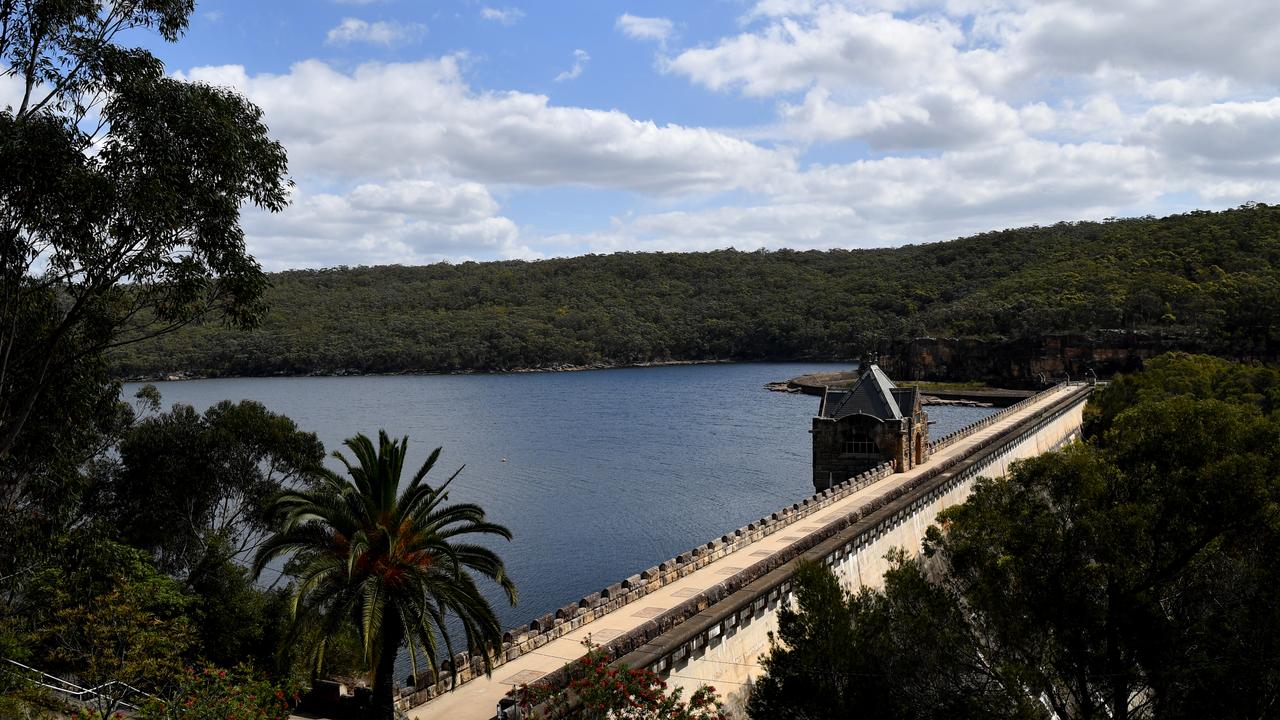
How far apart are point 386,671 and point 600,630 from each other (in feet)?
19.7

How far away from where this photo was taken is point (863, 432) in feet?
166

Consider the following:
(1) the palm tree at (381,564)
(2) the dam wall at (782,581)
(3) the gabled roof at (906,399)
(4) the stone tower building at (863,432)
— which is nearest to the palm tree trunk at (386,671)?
(1) the palm tree at (381,564)

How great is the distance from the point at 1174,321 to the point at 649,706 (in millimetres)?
143076

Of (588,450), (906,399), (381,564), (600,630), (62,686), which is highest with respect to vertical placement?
(906,399)

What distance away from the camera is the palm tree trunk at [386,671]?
1934 centimetres

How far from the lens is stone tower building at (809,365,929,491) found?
49.9 meters

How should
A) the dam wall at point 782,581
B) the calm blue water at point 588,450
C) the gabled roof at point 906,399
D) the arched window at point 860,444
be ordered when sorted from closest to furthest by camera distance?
the dam wall at point 782,581 < the arched window at point 860,444 < the gabled roof at point 906,399 < the calm blue water at point 588,450

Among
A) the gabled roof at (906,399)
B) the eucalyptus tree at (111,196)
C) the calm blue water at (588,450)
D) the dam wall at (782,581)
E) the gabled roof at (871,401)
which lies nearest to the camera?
the eucalyptus tree at (111,196)

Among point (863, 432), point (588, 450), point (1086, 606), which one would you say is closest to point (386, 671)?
point (1086, 606)

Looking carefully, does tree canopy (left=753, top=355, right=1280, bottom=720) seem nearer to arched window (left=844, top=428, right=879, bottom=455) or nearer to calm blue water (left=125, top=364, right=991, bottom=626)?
calm blue water (left=125, top=364, right=991, bottom=626)

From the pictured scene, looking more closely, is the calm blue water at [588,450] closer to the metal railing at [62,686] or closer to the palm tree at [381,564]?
the metal railing at [62,686]

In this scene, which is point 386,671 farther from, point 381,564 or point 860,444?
point 860,444

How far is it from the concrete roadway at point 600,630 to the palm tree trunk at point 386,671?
647 mm

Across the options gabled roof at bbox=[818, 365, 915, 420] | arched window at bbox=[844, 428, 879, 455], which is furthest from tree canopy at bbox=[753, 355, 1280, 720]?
arched window at bbox=[844, 428, 879, 455]
